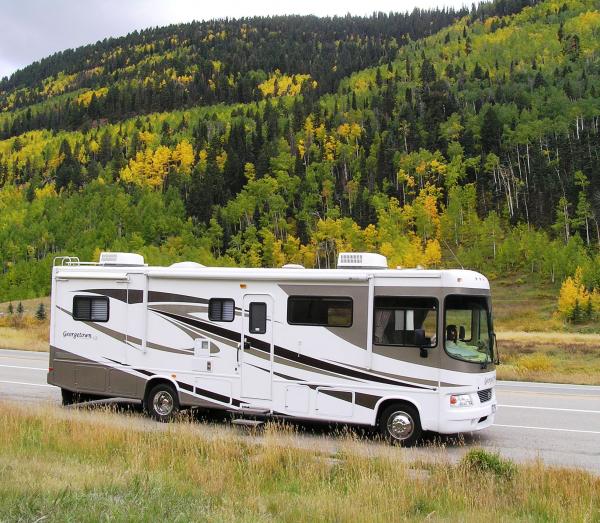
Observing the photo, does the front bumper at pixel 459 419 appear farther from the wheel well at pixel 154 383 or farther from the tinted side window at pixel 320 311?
the wheel well at pixel 154 383

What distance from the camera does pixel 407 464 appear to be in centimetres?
870

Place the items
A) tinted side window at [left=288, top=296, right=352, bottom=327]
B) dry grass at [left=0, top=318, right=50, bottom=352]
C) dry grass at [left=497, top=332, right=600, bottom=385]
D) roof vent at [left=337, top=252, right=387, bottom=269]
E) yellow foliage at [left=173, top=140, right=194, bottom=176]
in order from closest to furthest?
1. tinted side window at [left=288, top=296, right=352, bottom=327]
2. roof vent at [left=337, top=252, right=387, bottom=269]
3. dry grass at [left=497, top=332, right=600, bottom=385]
4. dry grass at [left=0, top=318, right=50, bottom=352]
5. yellow foliage at [left=173, top=140, right=194, bottom=176]

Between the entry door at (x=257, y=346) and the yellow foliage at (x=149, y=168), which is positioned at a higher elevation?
the yellow foliage at (x=149, y=168)

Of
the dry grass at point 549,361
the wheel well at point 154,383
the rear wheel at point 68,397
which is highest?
the wheel well at point 154,383

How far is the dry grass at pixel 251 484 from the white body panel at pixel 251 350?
5.34 feet

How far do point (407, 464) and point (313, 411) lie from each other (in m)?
2.89

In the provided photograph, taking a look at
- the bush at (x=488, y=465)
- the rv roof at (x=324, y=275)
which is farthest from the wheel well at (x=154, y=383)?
the bush at (x=488, y=465)

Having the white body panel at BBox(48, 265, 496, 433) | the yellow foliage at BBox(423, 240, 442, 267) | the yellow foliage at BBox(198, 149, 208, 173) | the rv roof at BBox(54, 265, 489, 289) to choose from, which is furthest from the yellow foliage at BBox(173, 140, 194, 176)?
the rv roof at BBox(54, 265, 489, 289)

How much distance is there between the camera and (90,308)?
13.7 metres

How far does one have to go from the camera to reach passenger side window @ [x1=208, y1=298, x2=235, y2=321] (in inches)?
479

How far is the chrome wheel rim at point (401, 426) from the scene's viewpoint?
35.3 feet

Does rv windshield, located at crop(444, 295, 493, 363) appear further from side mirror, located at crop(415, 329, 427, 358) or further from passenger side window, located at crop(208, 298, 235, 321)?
passenger side window, located at crop(208, 298, 235, 321)

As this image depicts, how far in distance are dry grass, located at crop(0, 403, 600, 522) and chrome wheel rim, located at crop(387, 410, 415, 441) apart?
4.06 ft

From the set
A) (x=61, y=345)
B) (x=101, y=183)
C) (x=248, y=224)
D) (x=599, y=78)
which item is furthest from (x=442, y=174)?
A: (x=61, y=345)
